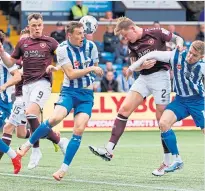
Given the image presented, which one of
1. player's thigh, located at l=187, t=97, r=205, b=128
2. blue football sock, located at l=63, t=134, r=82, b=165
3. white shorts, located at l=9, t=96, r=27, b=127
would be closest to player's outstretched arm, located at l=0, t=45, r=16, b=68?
white shorts, located at l=9, t=96, r=27, b=127

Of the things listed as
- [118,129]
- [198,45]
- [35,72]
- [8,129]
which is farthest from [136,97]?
[8,129]

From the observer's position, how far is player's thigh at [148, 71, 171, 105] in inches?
421

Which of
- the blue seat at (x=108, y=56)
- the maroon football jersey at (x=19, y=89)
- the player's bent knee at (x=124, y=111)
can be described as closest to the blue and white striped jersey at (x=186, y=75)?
the player's bent knee at (x=124, y=111)

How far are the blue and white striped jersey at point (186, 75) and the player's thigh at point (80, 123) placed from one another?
1.21 meters

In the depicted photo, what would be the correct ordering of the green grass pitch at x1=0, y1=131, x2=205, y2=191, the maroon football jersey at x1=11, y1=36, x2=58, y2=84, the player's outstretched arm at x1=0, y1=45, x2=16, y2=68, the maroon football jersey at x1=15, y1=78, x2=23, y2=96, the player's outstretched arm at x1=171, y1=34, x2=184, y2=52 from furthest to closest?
the maroon football jersey at x1=15, y1=78, x2=23, y2=96, the maroon football jersey at x1=11, y1=36, x2=58, y2=84, the player's outstretched arm at x1=0, y1=45, x2=16, y2=68, the player's outstretched arm at x1=171, y1=34, x2=184, y2=52, the green grass pitch at x1=0, y1=131, x2=205, y2=191

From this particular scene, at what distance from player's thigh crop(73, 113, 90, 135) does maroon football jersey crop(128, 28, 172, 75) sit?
1.19m

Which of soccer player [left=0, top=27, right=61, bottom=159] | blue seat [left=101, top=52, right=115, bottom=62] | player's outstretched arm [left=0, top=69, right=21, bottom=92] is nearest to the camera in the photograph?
player's outstretched arm [left=0, top=69, right=21, bottom=92]

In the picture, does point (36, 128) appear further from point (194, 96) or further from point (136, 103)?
point (194, 96)

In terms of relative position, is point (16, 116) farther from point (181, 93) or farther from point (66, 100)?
point (181, 93)

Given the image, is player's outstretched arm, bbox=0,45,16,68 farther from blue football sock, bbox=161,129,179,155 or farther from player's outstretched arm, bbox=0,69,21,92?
blue football sock, bbox=161,129,179,155

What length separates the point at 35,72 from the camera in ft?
37.4

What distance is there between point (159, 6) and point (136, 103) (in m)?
12.9

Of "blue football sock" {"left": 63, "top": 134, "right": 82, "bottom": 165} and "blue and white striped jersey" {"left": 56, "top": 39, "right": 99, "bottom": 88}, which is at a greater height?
"blue and white striped jersey" {"left": 56, "top": 39, "right": 99, "bottom": 88}

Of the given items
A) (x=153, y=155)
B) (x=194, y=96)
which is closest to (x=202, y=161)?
(x=153, y=155)
